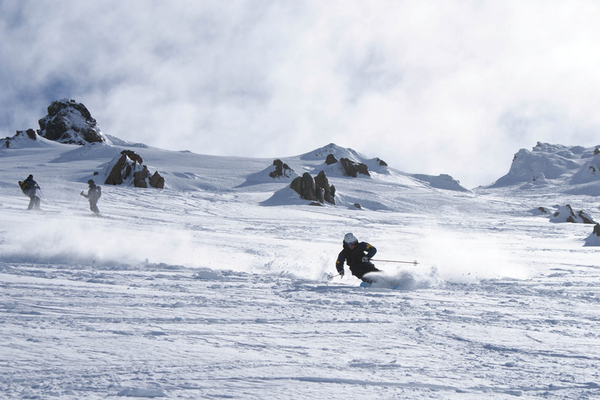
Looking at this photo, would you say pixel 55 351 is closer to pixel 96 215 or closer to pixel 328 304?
pixel 328 304

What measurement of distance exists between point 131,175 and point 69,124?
69859 millimetres

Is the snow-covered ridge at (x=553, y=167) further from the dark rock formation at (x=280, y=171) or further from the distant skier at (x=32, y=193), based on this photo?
the distant skier at (x=32, y=193)

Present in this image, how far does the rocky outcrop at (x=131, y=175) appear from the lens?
37.8 metres

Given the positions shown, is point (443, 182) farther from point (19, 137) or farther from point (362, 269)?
point (362, 269)

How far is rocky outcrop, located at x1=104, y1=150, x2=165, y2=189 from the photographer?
37750mm

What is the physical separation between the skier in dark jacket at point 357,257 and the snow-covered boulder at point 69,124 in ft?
325

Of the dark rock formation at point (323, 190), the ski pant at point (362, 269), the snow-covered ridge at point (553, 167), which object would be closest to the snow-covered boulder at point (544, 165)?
the snow-covered ridge at point (553, 167)

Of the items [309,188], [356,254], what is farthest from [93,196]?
[309,188]

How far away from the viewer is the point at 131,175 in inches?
1502

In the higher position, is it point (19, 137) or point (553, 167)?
point (553, 167)

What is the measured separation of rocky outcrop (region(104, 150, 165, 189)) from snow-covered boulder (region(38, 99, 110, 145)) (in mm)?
63224

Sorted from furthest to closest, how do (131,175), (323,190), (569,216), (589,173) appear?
(589,173), (323,190), (131,175), (569,216)

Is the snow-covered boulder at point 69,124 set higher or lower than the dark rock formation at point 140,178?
higher

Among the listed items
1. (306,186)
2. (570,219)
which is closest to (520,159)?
(570,219)
